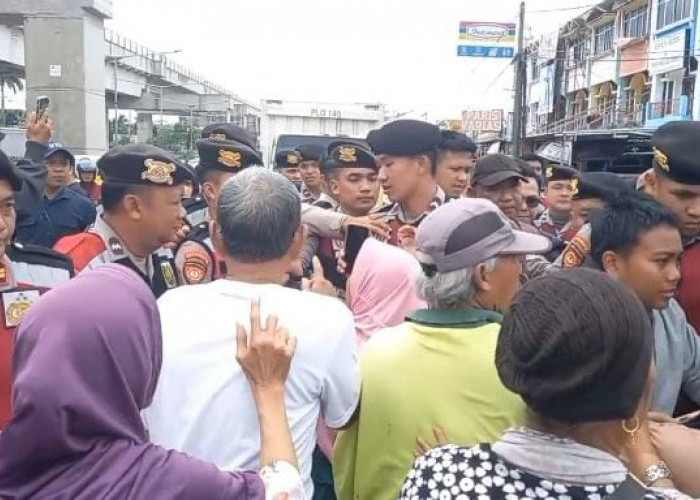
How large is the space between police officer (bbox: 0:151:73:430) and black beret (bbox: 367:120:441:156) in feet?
5.22

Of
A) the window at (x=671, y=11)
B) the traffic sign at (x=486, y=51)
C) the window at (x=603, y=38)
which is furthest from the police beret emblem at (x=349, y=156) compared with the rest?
the window at (x=603, y=38)

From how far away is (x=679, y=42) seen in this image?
31031 millimetres

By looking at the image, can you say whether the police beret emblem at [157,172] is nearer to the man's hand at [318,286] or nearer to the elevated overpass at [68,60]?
the man's hand at [318,286]

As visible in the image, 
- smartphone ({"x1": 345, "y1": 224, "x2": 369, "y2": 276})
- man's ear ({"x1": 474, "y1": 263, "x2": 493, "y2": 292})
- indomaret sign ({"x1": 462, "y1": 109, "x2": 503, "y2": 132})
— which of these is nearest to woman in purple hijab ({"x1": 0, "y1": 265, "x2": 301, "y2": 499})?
man's ear ({"x1": 474, "y1": 263, "x2": 493, "y2": 292})

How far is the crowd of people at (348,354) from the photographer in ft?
4.45

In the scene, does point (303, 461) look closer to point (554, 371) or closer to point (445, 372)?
point (445, 372)

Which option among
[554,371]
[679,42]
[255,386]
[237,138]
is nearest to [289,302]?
[255,386]

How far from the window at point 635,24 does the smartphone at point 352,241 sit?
36.8m

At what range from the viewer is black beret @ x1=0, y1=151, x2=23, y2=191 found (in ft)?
9.25

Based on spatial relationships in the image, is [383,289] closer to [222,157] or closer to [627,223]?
[627,223]

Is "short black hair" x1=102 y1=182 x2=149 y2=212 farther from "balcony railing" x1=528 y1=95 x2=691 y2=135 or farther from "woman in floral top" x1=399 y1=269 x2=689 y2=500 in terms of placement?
"balcony railing" x1=528 y1=95 x2=691 y2=135

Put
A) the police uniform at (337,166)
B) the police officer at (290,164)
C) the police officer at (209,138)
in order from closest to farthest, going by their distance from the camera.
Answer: the police uniform at (337,166)
the police officer at (209,138)
the police officer at (290,164)

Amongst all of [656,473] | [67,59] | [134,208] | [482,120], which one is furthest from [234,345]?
[482,120]

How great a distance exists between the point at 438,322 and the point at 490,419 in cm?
29
